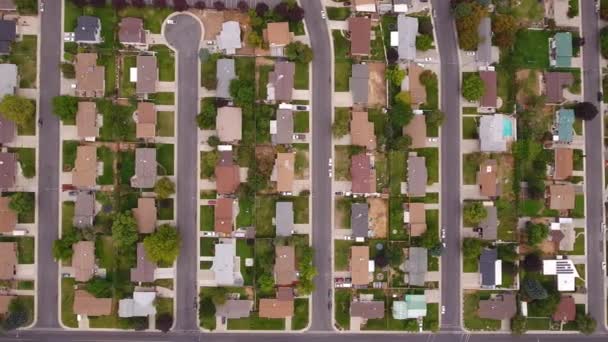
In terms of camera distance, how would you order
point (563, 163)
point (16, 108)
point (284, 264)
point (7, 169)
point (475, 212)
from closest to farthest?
1. point (16, 108)
2. point (7, 169)
3. point (284, 264)
4. point (475, 212)
5. point (563, 163)

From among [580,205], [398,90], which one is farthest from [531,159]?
[398,90]

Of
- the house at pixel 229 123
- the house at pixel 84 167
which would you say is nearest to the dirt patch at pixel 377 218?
the house at pixel 229 123

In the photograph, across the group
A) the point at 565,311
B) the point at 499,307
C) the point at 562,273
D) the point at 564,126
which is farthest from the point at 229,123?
the point at 565,311

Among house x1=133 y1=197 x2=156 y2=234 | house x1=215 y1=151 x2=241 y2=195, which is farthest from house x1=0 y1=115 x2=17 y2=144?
house x1=215 y1=151 x2=241 y2=195

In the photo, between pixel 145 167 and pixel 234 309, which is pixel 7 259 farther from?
pixel 234 309

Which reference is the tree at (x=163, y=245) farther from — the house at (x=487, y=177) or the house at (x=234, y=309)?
the house at (x=487, y=177)

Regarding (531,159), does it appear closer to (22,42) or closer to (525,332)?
(525,332)

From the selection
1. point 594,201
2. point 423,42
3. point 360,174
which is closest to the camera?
point 360,174
